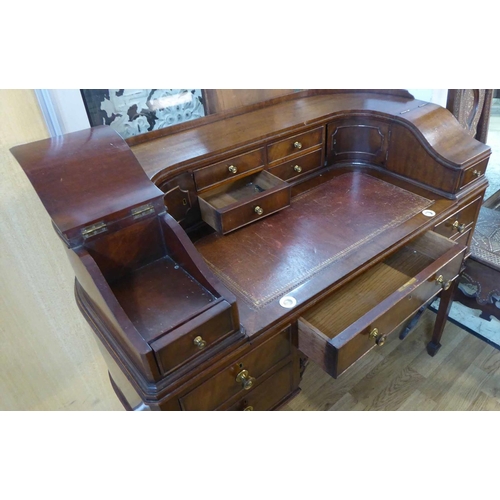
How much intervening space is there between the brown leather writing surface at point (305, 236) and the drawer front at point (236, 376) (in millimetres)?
118

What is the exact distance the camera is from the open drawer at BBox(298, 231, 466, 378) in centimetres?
97

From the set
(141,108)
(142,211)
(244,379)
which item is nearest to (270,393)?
(244,379)

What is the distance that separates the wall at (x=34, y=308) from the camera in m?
1.06

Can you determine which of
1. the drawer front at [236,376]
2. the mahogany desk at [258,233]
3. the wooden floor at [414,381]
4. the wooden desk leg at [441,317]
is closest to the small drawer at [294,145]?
the mahogany desk at [258,233]

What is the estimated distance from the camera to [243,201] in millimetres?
1196

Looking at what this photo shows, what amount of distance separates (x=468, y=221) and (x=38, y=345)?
1.54 metres

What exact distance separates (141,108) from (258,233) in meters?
0.53

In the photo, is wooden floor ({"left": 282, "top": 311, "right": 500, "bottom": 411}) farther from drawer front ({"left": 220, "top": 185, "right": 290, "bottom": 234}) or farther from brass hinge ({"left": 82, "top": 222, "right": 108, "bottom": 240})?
brass hinge ({"left": 82, "top": 222, "right": 108, "bottom": 240})

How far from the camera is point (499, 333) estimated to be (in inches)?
72.7

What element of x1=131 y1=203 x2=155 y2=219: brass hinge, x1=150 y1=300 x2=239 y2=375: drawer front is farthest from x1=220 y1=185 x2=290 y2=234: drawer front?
x1=150 y1=300 x2=239 y2=375: drawer front

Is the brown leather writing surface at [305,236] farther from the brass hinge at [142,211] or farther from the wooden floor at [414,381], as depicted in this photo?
the wooden floor at [414,381]

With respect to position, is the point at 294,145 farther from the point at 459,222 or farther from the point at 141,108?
the point at 459,222

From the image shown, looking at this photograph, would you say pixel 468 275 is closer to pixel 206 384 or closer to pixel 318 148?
pixel 318 148

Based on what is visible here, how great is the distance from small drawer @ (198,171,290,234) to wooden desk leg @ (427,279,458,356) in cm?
76
